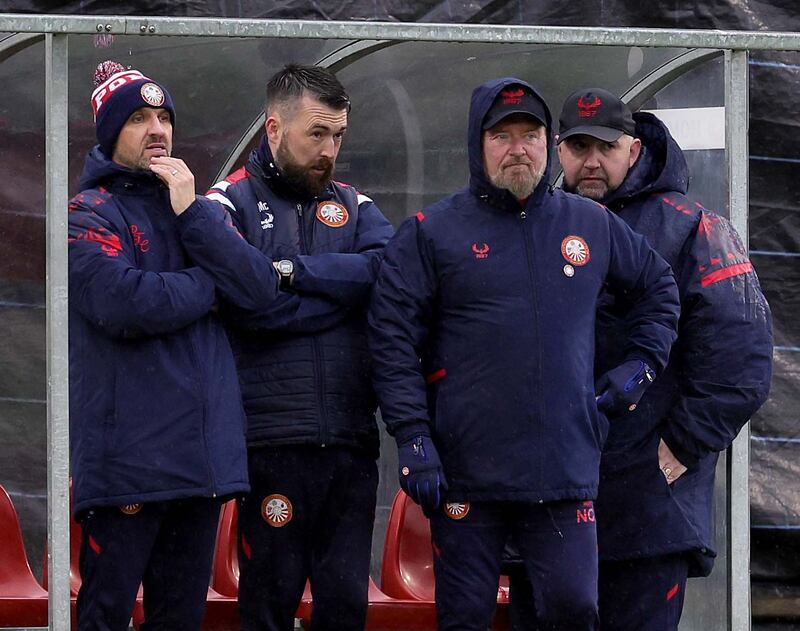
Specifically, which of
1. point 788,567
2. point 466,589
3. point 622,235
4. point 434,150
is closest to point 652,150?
point 622,235

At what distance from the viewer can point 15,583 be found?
4.77 metres

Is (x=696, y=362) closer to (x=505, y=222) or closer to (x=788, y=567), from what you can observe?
(x=505, y=222)

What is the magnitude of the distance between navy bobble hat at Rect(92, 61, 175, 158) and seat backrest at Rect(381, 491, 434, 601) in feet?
5.74

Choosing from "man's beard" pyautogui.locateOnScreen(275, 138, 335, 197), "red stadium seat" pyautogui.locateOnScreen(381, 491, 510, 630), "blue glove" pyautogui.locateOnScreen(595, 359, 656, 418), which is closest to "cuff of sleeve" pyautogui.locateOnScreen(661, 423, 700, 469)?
"blue glove" pyautogui.locateOnScreen(595, 359, 656, 418)

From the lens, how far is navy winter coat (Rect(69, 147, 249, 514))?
376 cm

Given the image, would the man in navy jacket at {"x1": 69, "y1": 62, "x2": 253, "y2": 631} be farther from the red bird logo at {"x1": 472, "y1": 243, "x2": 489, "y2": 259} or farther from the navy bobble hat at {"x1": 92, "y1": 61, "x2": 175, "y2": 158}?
the red bird logo at {"x1": 472, "y1": 243, "x2": 489, "y2": 259}

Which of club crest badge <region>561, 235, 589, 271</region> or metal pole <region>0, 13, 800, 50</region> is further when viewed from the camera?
club crest badge <region>561, 235, 589, 271</region>

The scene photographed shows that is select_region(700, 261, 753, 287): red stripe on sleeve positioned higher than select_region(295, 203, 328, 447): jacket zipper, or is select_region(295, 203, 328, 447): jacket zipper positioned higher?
select_region(700, 261, 753, 287): red stripe on sleeve

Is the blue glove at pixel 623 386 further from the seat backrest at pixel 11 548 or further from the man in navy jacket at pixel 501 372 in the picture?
the seat backrest at pixel 11 548

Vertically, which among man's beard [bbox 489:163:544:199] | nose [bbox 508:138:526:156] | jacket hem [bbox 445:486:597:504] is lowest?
jacket hem [bbox 445:486:597:504]

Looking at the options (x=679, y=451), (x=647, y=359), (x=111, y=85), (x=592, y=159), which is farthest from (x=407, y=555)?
(x=111, y=85)

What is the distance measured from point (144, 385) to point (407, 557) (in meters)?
1.66

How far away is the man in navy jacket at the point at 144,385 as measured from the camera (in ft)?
12.4

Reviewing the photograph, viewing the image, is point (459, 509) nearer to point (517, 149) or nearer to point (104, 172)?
point (517, 149)
